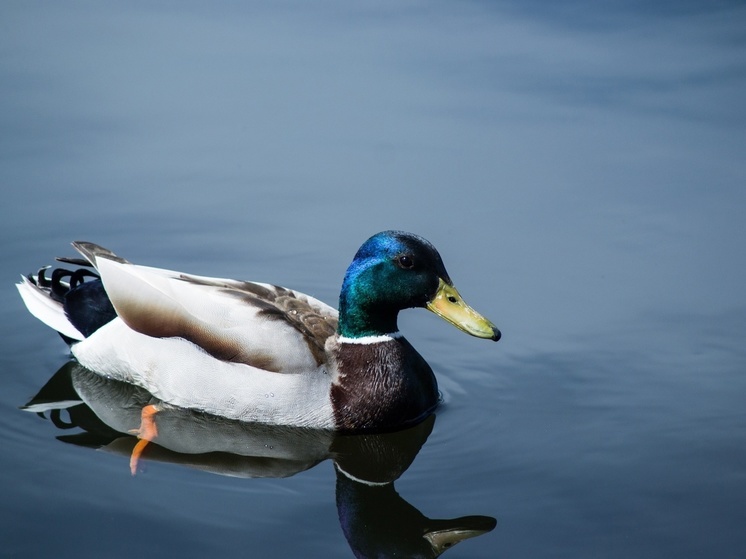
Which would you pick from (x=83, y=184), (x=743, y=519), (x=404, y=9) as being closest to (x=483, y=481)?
(x=743, y=519)

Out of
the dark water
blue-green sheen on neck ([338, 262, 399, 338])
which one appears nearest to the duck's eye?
blue-green sheen on neck ([338, 262, 399, 338])

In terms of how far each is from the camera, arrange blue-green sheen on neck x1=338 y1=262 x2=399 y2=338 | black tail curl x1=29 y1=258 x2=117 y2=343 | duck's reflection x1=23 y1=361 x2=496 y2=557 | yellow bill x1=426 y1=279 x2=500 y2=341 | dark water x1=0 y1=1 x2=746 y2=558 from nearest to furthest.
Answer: duck's reflection x1=23 y1=361 x2=496 y2=557 < dark water x1=0 y1=1 x2=746 y2=558 < yellow bill x1=426 y1=279 x2=500 y2=341 < blue-green sheen on neck x1=338 y1=262 x2=399 y2=338 < black tail curl x1=29 y1=258 x2=117 y2=343

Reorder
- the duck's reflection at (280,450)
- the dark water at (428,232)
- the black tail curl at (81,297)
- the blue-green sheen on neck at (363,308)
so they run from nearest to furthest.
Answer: the duck's reflection at (280,450), the dark water at (428,232), the blue-green sheen on neck at (363,308), the black tail curl at (81,297)

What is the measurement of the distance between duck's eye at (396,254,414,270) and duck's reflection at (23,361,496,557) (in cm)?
98

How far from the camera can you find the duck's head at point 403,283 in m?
7.23

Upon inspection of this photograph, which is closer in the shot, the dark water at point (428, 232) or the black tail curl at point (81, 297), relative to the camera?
the dark water at point (428, 232)

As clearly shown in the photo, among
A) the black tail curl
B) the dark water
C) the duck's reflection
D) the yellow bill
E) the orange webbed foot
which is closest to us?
the duck's reflection

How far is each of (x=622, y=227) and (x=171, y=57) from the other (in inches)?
200

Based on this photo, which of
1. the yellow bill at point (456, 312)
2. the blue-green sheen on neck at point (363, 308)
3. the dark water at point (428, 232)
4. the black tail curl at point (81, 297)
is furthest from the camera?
the black tail curl at point (81, 297)

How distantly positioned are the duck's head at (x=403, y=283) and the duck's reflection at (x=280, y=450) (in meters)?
0.72

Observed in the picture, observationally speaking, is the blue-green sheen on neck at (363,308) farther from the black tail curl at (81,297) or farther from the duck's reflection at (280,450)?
the black tail curl at (81,297)

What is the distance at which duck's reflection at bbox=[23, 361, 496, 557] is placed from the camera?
19.9 ft

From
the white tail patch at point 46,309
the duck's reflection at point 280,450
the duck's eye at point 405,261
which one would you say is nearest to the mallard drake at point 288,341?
the duck's eye at point 405,261

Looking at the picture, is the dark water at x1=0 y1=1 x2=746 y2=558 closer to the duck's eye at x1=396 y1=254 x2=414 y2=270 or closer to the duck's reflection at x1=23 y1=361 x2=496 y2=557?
the duck's reflection at x1=23 y1=361 x2=496 y2=557
